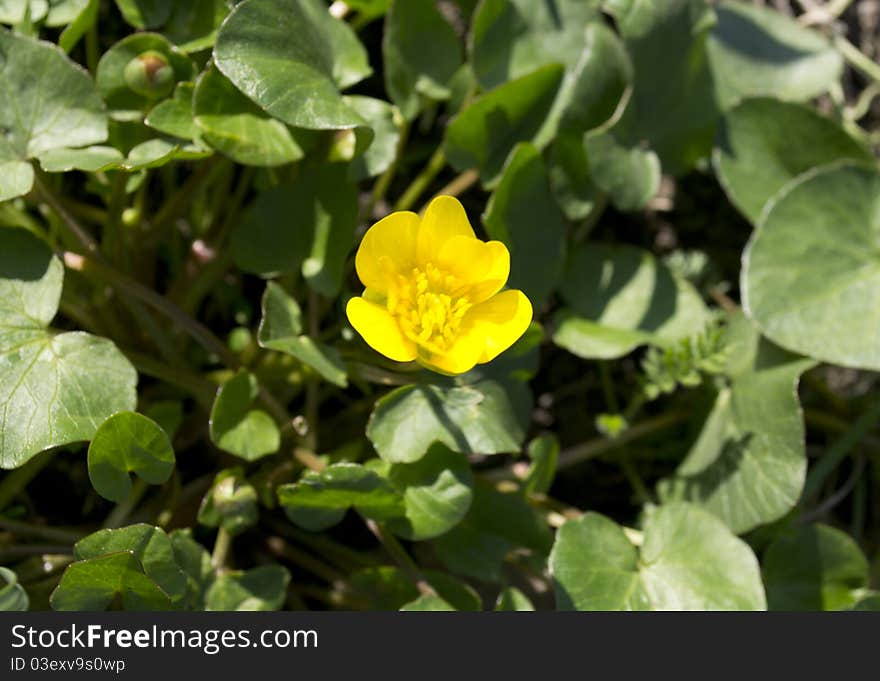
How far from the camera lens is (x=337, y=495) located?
1.71 m

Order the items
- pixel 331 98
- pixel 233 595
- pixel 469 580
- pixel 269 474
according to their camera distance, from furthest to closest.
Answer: pixel 469 580 → pixel 269 474 → pixel 233 595 → pixel 331 98

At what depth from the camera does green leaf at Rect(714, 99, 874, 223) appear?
2340mm

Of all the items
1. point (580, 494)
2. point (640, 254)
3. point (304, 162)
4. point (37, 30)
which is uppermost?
point (37, 30)

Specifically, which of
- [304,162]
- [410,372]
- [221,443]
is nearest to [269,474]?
→ [221,443]

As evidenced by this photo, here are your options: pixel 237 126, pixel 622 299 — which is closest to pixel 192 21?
pixel 237 126

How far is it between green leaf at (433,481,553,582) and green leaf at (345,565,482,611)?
0.04 meters

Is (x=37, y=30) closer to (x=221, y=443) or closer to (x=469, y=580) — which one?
(x=221, y=443)

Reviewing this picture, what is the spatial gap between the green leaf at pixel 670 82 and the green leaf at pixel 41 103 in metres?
1.09

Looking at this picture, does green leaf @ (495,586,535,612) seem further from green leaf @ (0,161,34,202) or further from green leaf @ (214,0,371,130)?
green leaf @ (0,161,34,202)

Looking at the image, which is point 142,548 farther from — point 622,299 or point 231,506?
point 622,299

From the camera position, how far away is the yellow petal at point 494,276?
58.6 inches

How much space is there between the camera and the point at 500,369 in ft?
6.30

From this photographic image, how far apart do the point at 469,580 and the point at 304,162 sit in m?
1.06

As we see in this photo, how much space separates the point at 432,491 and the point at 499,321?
390 millimetres
